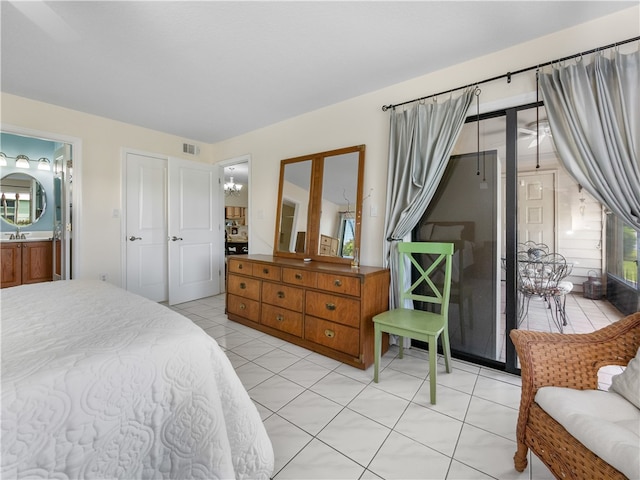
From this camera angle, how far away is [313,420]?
1678mm

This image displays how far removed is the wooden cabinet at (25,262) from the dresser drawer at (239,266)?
10.3 feet

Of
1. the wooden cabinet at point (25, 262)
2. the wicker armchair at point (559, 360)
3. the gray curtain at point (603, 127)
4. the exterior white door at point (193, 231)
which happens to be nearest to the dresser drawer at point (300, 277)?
the wicker armchair at point (559, 360)

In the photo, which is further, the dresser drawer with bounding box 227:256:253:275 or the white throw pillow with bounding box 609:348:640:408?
the dresser drawer with bounding box 227:256:253:275

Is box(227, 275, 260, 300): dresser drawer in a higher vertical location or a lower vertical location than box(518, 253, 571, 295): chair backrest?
lower

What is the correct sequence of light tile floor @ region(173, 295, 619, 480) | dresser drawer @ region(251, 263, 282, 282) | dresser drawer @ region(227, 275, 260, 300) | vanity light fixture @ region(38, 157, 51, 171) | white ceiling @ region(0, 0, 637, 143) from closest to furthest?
light tile floor @ region(173, 295, 619, 480) → white ceiling @ region(0, 0, 637, 143) → dresser drawer @ region(251, 263, 282, 282) → dresser drawer @ region(227, 275, 260, 300) → vanity light fixture @ region(38, 157, 51, 171)

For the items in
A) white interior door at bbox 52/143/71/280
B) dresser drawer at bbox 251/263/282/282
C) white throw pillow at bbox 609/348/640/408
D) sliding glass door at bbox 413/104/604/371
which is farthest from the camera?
white interior door at bbox 52/143/71/280

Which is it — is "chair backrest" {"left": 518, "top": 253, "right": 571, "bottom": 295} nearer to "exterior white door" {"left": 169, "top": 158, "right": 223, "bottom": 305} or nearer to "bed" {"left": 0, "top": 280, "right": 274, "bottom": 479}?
"bed" {"left": 0, "top": 280, "right": 274, "bottom": 479}

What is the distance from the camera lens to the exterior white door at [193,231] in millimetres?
3992

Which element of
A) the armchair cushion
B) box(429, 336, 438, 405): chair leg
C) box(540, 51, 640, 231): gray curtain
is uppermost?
box(540, 51, 640, 231): gray curtain

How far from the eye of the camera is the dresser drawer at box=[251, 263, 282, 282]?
2829mm

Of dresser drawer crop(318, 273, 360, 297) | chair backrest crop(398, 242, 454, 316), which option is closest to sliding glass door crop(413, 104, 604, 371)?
chair backrest crop(398, 242, 454, 316)

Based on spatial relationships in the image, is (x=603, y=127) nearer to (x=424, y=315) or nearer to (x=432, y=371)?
(x=424, y=315)

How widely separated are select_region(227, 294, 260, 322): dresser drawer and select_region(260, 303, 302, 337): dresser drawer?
10 centimetres

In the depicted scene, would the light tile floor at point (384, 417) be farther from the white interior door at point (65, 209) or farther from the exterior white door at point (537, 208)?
the white interior door at point (65, 209)
